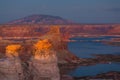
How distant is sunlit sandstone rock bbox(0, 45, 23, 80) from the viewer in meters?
8.02

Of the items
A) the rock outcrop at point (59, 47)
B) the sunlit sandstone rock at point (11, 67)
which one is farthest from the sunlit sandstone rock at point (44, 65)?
the rock outcrop at point (59, 47)

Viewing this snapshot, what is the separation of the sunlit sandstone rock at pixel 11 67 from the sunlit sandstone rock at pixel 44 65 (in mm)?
292

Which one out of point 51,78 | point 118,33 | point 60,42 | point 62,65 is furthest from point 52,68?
point 118,33

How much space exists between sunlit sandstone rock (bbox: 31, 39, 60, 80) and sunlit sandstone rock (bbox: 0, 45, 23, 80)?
292mm

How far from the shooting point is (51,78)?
8070mm

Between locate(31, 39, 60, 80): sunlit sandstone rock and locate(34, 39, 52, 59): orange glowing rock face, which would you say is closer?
locate(31, 39, 60, 80): sunlit sandstone rock

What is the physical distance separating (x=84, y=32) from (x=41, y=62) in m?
Answer: 165

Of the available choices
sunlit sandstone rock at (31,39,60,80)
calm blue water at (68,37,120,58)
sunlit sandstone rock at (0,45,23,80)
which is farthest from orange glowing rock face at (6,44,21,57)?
calm blue water at (68,37,120,58)

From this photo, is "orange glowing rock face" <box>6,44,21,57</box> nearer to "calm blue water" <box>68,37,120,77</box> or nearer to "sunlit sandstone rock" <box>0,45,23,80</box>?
"sunlit sandstone rock" <box>0,45,23,80</box>

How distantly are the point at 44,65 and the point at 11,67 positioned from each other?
627 mm

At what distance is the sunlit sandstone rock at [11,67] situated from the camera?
316 inches

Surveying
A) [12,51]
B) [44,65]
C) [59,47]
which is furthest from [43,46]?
[59,47]

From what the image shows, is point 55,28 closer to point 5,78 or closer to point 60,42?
point 60,42

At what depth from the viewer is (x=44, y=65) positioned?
8.08 metres
